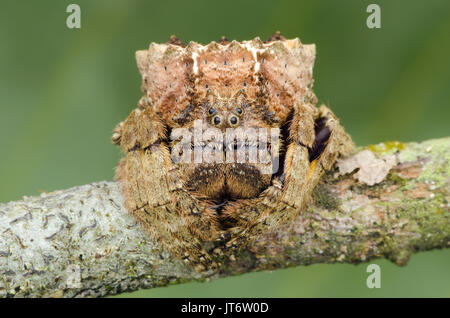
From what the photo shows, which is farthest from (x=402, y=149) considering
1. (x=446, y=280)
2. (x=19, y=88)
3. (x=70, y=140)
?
(x=19, y=88)

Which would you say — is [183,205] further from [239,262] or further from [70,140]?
[70,140]

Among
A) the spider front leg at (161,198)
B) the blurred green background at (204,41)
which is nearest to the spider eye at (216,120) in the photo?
the spider front leg at (161,198)

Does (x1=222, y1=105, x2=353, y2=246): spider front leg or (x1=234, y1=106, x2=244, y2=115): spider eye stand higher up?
(x1=234, y1=106, x2=244, y2=115): spider eye

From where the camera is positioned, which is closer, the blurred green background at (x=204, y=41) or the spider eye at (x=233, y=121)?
the spider eye at (x=233, y=121)

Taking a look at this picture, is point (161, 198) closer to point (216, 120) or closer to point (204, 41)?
point (216, 120)

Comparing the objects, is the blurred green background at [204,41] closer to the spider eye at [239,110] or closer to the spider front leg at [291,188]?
the spider front leg at [291,188]

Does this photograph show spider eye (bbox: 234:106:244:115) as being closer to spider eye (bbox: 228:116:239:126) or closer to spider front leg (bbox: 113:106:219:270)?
spider eye (bbox: 228:116:239:126)

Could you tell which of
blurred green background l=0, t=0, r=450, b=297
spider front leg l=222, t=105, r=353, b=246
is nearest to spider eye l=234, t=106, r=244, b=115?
spider front leg l=222, t=105, r=353, b=246
